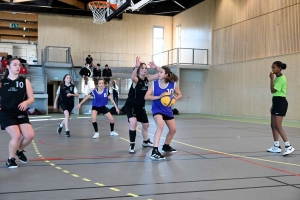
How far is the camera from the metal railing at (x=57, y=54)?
29.5 meters

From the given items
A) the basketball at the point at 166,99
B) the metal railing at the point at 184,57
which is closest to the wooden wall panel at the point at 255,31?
the metal railing at the point at 184,57

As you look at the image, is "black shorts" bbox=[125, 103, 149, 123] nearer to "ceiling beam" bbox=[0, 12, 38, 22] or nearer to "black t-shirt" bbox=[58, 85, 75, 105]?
"black t-shirt" bbox=[58, 85, 75, 105]

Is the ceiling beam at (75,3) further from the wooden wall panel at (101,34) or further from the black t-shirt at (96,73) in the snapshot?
the black t-shirt at (96,73)

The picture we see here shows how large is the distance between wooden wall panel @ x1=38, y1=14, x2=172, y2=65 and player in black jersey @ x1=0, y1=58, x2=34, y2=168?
89.5ft

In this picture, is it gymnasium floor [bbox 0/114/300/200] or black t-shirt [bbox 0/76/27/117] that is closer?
gymnasium floor [bbox 0/114/300/200]

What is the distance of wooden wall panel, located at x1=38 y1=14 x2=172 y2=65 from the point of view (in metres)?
32.5

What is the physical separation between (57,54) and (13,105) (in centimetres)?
2468

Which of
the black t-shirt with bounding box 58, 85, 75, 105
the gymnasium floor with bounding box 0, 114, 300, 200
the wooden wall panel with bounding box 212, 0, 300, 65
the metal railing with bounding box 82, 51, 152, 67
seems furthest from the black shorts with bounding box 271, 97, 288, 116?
the metal railing with bounding box 82, 51, 152, 67

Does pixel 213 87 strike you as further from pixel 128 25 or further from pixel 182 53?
pixel 128 25

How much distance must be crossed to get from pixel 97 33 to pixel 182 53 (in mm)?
8553

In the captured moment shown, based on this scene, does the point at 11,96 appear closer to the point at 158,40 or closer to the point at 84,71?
the point at 84,71

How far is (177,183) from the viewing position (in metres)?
5.18

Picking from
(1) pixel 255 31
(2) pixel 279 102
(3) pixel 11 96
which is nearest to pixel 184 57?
(1) pixel 255 31

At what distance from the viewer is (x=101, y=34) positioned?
34.0 m
